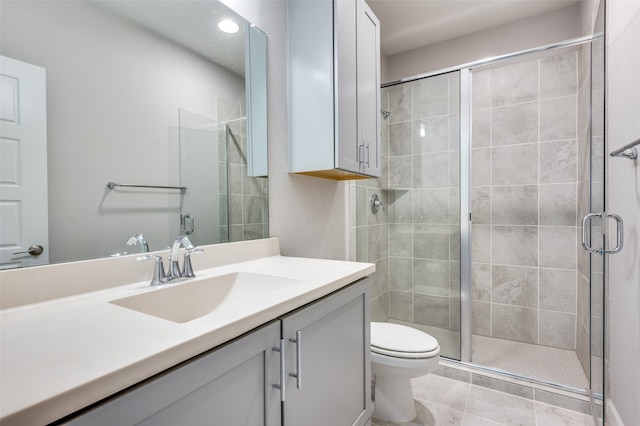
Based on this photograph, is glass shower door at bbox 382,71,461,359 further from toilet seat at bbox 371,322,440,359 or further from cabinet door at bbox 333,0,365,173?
cabinet door at bbox 333,0,365,173

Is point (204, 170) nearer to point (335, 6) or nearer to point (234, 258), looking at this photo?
point (234, 258)

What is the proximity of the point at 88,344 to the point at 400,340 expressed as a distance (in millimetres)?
1520

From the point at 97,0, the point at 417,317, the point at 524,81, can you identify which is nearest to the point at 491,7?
the point at 524,81

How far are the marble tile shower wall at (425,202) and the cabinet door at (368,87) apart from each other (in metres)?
0.65

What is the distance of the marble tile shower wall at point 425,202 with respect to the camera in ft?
7.48

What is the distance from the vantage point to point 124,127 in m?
1.02

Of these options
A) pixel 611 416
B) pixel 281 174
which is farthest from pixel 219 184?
pixel 611 416

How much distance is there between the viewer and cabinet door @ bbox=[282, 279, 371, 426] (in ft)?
2.83

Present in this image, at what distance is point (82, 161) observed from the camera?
0.92 m

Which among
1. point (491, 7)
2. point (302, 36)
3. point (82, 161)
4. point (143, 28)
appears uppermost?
point (491, 7)

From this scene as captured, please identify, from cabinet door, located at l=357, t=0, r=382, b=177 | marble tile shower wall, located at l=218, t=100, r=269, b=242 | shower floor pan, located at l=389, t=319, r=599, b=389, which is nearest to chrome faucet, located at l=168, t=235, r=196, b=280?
marble tile shower wall, located at l=218, t=100, r=269, b=242


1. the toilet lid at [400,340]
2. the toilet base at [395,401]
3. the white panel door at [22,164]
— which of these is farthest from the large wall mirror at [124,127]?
the toilet base at [395,401]

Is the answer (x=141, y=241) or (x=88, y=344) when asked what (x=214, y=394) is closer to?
(x=88, y=344)

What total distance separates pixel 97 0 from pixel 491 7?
2.56 meters
